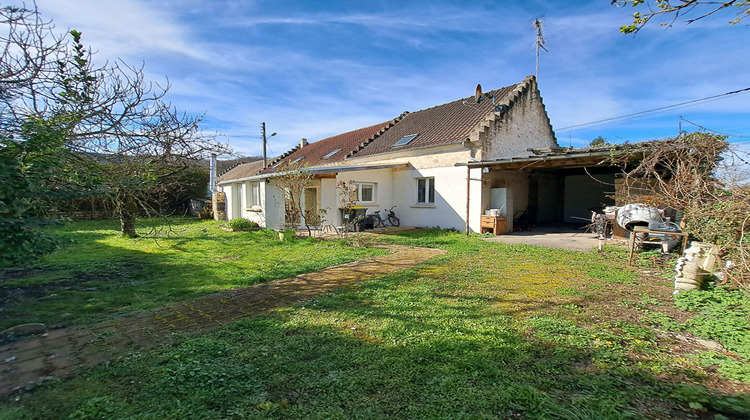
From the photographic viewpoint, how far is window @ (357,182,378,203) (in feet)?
45.8

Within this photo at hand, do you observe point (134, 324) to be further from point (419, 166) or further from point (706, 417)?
point (419, 166)

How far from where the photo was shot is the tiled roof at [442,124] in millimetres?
14008

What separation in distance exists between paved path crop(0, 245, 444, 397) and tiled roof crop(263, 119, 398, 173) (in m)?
12.9

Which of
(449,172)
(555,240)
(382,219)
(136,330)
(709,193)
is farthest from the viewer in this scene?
(382,219)

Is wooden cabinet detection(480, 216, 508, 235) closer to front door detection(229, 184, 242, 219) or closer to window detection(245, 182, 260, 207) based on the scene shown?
window detection(245, 182, 260, 207)

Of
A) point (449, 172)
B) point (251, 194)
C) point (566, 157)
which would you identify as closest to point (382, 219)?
point (449, 172)

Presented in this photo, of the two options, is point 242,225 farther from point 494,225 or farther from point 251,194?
point 494,225

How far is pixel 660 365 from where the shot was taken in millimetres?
3047

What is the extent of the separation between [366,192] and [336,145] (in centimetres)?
926

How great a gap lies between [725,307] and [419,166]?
426 inches

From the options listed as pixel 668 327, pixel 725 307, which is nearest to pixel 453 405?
pixel 668 327

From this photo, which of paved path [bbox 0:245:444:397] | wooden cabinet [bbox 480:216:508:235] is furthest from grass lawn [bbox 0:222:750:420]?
wooden cabinet [bbox 480:216:508:235]

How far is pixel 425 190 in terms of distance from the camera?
14391mm

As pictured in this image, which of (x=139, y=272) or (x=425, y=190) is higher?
(x=425, y=190)
